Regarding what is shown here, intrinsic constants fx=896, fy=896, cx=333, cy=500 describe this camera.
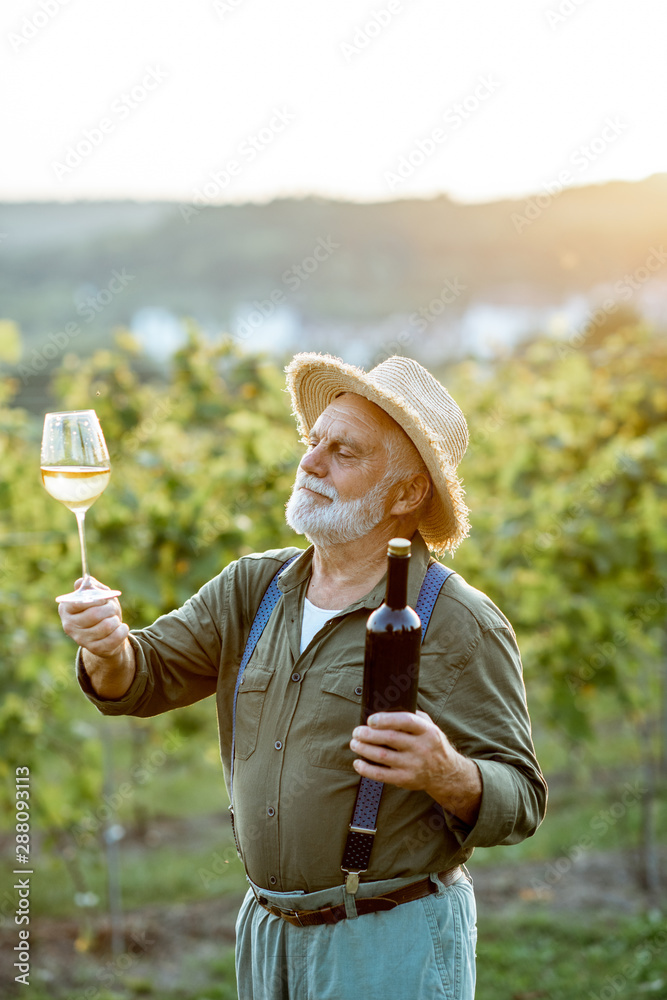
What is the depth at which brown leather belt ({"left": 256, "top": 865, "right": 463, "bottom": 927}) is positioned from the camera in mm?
1964

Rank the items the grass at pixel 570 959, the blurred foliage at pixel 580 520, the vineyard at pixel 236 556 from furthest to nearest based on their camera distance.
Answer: the blurred foliage at pixel 580 520, the grass at pixel 570 959, the vineyard at pixel 236 556

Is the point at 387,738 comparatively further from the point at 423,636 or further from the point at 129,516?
the point at 129,516

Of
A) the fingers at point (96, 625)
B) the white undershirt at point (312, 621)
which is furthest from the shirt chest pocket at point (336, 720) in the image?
the fingers at point (96, 625)

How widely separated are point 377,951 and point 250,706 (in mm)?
603

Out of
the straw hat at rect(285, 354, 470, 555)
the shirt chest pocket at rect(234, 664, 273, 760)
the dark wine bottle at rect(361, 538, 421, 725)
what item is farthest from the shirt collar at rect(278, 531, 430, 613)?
the dark wine bottle at rect(361, 538, 421, 725)

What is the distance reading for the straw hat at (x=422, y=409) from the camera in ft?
7.09

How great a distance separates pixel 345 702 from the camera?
2.02 meters

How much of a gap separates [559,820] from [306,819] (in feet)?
16.7

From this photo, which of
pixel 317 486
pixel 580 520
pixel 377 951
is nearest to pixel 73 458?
pixel 317 486

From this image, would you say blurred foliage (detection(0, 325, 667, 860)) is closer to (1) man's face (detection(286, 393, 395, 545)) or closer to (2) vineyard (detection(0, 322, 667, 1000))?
(2) vineyard (detection(0, 322, 667, 1000))

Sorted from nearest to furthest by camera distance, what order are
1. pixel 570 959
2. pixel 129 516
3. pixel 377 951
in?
pixel 377 951 → pixel 129 516 → pixel 570 959

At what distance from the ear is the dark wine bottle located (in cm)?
58

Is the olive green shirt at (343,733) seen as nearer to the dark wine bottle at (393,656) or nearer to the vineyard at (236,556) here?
the dark wine bottle at (393,656)

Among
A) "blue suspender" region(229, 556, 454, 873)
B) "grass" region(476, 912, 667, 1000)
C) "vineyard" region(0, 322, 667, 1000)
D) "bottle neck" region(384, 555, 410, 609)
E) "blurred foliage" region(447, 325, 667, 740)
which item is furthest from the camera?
"blurred foliage" region(447, 325, 667, 740)
